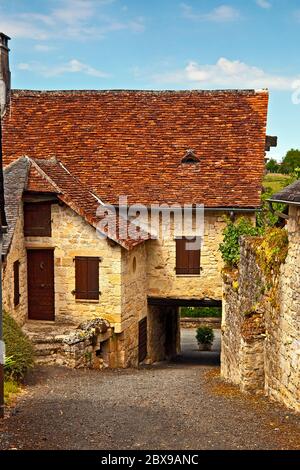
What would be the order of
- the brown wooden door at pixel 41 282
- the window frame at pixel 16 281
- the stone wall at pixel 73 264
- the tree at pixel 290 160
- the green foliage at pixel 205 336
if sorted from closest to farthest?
the window frame at pixel 16 281 < the stone wall at pixel 73 264 < the brown wooden door at pixel 41 282 < the green foliage at pixel 205 336 < the tree at pixel 290 160

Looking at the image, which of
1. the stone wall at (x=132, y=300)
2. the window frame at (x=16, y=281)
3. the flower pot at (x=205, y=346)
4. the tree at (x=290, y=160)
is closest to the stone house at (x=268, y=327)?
the stone wall at (x=132, y=300)

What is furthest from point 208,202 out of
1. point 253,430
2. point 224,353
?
point 253,430

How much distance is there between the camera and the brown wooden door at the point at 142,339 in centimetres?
2009

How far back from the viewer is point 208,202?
19125 mm

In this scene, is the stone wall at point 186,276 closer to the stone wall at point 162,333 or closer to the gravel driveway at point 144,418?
the stone wall at point 162,333

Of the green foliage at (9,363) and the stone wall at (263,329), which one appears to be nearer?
the stone wall at (263,329)

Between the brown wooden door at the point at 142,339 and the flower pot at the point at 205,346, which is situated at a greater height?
the brown wooden door at the point at 142,339

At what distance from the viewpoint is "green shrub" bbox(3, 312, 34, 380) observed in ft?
41.0

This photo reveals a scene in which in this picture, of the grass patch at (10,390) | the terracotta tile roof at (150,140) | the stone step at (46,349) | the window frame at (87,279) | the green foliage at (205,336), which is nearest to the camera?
the grass patch at (10,390)

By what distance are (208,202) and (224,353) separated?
536cm

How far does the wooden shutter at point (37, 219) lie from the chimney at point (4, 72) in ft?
17.7

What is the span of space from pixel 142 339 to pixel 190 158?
6290mm

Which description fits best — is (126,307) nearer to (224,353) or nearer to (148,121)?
(224,353)
